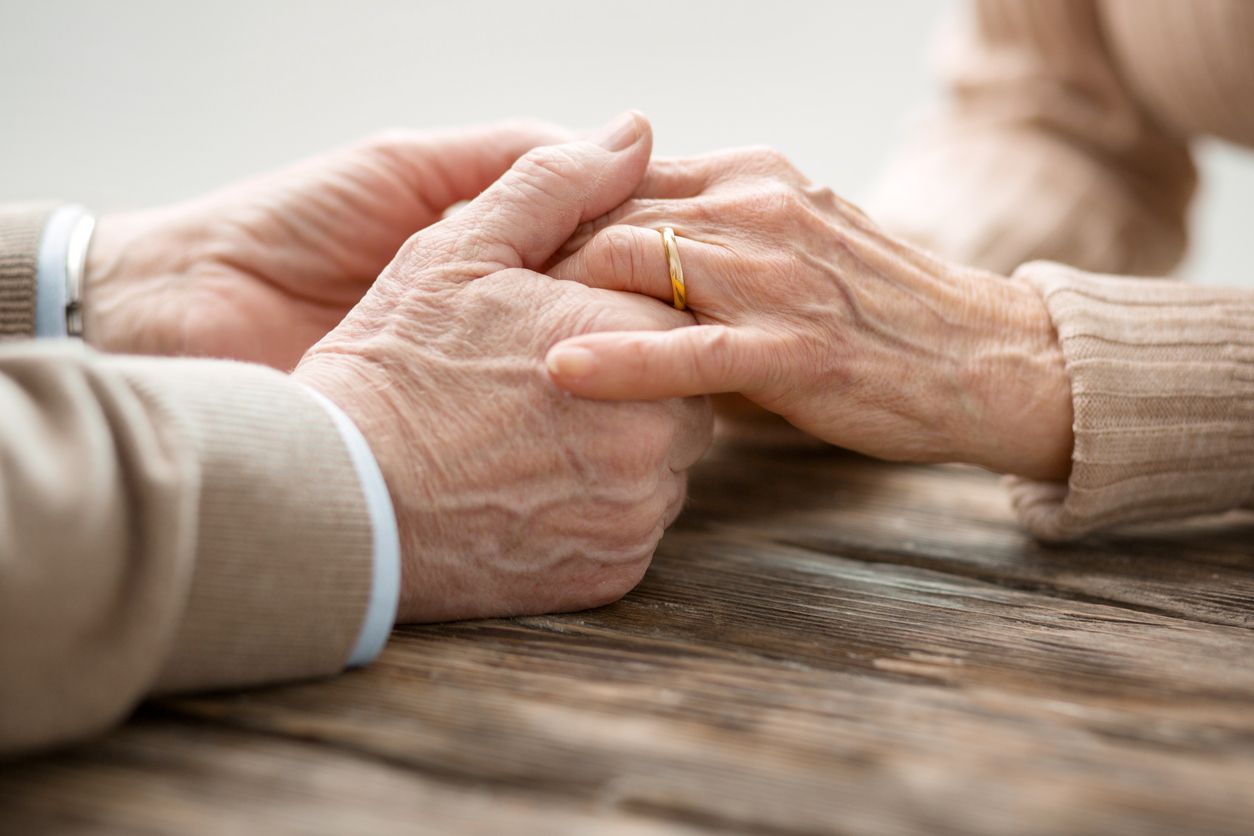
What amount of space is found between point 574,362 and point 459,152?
0.45m

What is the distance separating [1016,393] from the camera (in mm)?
903

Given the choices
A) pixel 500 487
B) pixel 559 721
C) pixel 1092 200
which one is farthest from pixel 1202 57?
pixel 559 721

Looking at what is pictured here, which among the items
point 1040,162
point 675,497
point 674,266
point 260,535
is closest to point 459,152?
point 674,266

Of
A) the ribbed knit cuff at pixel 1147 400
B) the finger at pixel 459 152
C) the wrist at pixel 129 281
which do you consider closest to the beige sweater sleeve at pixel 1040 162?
the ribbed knit cuff at pixel 1147 400

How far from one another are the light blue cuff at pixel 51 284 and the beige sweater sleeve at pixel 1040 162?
3.41 ft

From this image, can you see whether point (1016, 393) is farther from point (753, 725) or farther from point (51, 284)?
point (51, 284)

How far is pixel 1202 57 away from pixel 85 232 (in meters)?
1.41

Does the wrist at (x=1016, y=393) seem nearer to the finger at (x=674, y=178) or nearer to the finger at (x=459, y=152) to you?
the finger at (x=674, y=178)

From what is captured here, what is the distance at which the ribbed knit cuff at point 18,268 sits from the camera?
1.07 m

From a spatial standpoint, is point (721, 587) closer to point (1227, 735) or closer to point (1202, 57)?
point (1227, 735)

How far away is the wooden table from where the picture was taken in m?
0.52

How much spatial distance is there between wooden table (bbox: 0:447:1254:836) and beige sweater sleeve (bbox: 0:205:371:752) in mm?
39

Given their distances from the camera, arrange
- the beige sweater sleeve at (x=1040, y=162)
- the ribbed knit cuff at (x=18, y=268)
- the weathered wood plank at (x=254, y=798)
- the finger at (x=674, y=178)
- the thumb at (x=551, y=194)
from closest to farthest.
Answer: the weathered wood plank at (x=254, y=798) < the thumb at (x=551, y=194) < the finger at (x=674, y=178) < the ribbed knit cuff at (x=18, y=268) < the beige sweater sleeve at (x=1040, y=162)

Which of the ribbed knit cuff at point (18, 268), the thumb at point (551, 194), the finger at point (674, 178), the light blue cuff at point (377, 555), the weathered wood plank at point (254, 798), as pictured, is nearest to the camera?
the weathered wood plank at point (254, 798)
